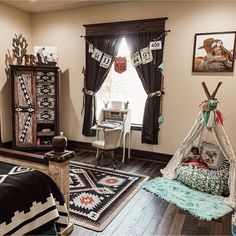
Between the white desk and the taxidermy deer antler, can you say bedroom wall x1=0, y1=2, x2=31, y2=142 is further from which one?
the white desk

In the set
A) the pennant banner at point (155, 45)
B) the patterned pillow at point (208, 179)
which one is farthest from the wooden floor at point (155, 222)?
the pennant banner at point (155, 45)

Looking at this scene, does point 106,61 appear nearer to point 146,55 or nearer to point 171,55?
point 146,55

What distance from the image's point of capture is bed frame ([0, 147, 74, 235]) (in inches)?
76.2

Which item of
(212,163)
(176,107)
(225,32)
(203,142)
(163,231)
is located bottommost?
(163,231)

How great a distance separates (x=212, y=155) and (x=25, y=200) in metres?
2.74

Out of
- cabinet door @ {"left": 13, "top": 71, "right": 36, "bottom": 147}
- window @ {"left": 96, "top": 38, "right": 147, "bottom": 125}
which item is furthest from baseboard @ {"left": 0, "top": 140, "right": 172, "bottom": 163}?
window @ {"left": 96, "top": 38, "right": 147, "bottom": 125}

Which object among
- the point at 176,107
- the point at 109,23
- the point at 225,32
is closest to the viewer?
the point at 225,32

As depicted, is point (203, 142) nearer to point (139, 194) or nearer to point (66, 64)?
point (139, 194)

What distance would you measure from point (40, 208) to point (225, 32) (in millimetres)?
3639

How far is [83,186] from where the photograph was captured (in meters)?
3.19

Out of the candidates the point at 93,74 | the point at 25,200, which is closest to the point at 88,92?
the point at 93,74

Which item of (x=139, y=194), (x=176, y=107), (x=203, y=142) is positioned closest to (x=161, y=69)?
(x=176, y=107)

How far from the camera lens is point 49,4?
179 inches

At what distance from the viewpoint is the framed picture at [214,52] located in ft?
12.0
